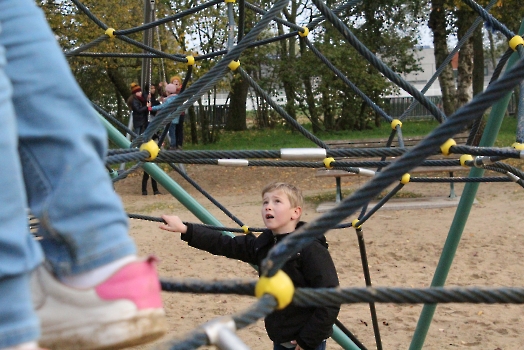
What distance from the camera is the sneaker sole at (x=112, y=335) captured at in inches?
29.2

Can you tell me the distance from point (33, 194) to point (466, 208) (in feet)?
6.96

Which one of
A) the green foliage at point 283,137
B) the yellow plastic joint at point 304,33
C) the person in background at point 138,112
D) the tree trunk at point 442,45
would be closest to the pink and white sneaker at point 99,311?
the yellow plastic joint at point 304,33

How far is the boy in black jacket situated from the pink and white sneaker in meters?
1.45

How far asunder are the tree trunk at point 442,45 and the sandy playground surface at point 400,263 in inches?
170

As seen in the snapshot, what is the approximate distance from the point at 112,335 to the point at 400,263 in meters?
4.58

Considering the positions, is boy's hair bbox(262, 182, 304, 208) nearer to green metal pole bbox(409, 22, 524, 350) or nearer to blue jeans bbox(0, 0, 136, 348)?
green metal pole bbox(409, 22, 524, 350)

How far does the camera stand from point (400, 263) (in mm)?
5137

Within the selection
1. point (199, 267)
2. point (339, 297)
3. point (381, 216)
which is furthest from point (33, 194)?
point (381, 216)

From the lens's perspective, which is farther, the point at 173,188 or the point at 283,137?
the point at 283,137

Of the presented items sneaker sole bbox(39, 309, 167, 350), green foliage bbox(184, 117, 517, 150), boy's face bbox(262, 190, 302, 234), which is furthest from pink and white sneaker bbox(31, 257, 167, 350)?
green foliage bbox(184, 117, 517, 150)

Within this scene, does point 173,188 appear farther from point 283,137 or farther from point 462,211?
point 283,137

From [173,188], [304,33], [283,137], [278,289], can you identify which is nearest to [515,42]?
[304,33]

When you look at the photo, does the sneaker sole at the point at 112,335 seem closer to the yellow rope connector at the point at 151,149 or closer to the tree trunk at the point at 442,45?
the yellow rope connector at the point at 151,149

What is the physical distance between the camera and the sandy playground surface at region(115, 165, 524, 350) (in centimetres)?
380
